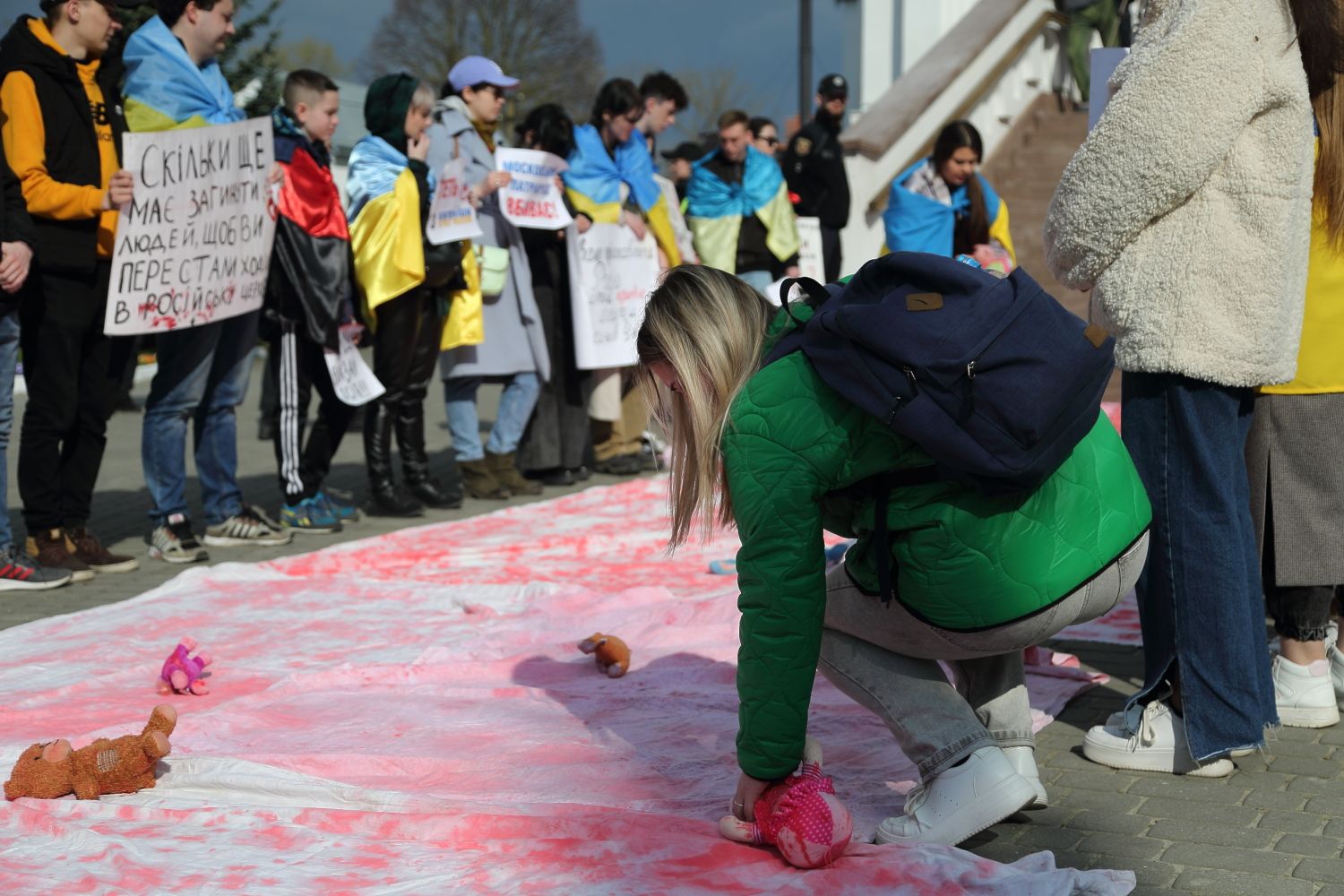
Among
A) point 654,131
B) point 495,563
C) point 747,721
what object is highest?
point 654,131

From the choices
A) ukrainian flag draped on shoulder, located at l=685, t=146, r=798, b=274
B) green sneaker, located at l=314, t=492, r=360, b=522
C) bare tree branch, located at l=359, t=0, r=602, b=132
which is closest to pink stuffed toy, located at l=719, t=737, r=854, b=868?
green sneaker, located at l=314, t=492, r=360, b=522

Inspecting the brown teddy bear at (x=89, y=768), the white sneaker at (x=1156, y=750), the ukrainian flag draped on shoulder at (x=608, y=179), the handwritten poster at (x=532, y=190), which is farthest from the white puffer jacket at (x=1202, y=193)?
the ukrainian flag draped on shoulder at (x=608, y=179)

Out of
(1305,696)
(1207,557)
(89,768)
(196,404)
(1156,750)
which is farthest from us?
(196,404)

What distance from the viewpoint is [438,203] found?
8.40 meters

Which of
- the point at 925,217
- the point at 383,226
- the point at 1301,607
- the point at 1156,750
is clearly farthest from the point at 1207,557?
the point at 383,226

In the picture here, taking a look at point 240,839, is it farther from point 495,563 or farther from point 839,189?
point 839,189

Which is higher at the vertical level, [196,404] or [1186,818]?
[196,404]

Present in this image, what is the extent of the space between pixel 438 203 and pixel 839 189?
17.2ft

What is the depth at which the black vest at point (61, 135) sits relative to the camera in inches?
249

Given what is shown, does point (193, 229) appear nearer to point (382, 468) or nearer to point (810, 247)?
point (382, 468)

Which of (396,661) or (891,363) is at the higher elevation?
(891,363)

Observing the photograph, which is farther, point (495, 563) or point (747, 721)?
point (495, 563)

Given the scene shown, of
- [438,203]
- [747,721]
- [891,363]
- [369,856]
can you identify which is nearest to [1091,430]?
[891,363]

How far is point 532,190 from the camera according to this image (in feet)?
30.4
